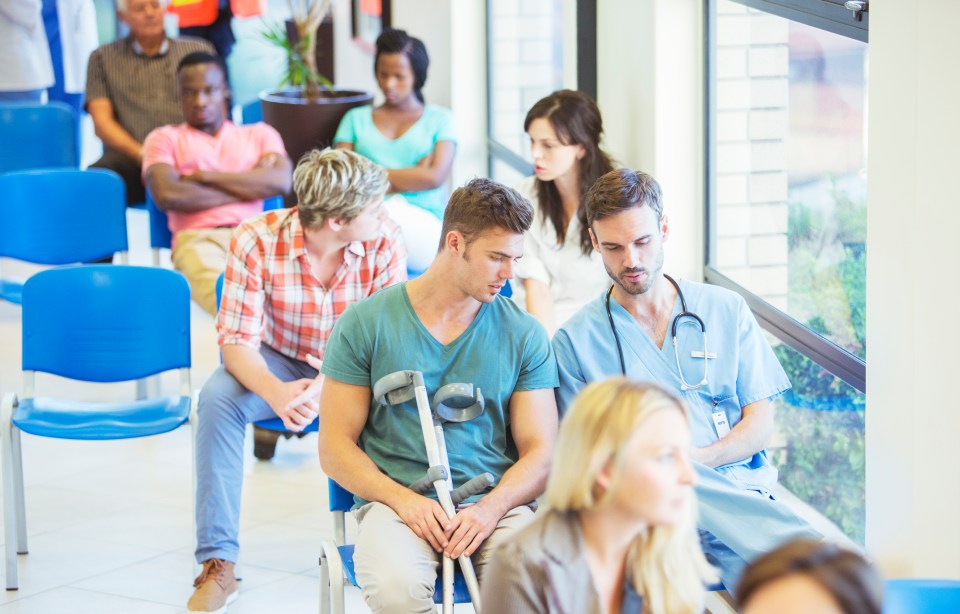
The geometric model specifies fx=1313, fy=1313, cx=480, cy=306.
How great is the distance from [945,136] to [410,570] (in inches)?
48.2

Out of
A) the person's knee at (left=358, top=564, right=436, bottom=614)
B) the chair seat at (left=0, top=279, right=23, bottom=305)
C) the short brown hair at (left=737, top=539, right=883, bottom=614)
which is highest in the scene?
the short brown hair at (left=737, top=539, right=883, bottom=614)

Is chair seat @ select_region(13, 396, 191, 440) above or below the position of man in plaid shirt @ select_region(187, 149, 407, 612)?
below

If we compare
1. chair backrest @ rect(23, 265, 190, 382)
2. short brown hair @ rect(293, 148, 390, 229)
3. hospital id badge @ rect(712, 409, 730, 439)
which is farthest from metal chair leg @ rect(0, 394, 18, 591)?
hospital id badge @ rect(712, 409, 730, 439)

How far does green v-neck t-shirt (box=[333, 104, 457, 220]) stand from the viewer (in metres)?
5.31

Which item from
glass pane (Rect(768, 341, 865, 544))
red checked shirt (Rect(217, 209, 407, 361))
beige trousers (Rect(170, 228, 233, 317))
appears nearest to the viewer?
glass pane (Rect(768, 341, 865, 544))

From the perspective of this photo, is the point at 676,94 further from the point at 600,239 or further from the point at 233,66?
the point at 233,66

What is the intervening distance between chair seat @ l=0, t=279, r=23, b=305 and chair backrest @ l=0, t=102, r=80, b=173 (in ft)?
4.14

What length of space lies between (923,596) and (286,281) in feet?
6.92

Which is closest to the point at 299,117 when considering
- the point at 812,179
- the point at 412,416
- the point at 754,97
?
the point at 754,97

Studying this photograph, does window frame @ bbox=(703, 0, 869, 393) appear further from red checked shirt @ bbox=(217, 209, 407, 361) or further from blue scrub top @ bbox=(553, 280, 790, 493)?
red checked shirt @ bbox=(217, 209, 407, 361)

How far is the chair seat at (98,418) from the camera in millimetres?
3477

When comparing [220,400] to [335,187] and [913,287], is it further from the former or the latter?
[913,287]

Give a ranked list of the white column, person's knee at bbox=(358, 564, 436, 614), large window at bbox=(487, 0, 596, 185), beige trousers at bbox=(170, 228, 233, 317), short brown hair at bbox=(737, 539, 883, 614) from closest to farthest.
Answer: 1. short brown hair at bbox=(737, 539, 883, 614)
2. the white column
3. person's knee at bbox=(358, 564, 436, 614)
4. beige trousers at bbox=(170, 228, 233, 317)
5. large window at bbox=(487, 0, 596, 185)

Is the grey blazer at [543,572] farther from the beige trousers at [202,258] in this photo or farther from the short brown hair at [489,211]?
the beige trousers at [202,258]
